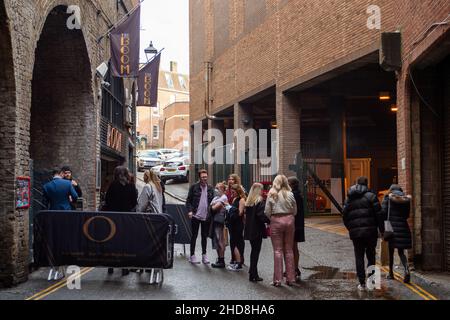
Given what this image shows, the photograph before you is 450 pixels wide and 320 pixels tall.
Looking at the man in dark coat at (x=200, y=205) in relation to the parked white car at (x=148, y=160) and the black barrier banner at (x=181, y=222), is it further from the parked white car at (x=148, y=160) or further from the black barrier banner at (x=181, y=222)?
the parked white car at (x=148, y=160)

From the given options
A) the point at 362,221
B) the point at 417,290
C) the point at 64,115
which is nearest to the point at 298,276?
the point at 362,221

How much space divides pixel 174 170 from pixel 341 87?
681 inches

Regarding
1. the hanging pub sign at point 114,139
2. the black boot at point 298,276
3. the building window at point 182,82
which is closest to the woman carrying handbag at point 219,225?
the black boot at point 298,276

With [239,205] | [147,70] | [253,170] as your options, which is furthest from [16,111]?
[253,170]

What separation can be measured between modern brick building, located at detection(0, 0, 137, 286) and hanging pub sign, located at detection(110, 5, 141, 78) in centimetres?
47

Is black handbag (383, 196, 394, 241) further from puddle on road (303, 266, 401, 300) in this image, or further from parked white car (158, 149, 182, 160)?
parked white car (158, 149, 182, 160)

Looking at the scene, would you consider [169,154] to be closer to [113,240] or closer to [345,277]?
[345,277]

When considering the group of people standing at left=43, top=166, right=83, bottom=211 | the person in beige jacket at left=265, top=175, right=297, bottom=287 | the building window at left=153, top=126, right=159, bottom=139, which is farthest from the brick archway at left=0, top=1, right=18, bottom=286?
the building window at left=153, top=126, right=159, bottom=139

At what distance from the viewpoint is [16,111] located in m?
10.3

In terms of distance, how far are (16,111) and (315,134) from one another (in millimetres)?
26306

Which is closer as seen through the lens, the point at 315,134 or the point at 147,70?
the point at 147,70

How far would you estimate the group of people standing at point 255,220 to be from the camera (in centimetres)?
1005

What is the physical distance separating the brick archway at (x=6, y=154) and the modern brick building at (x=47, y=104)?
0.02 meters
